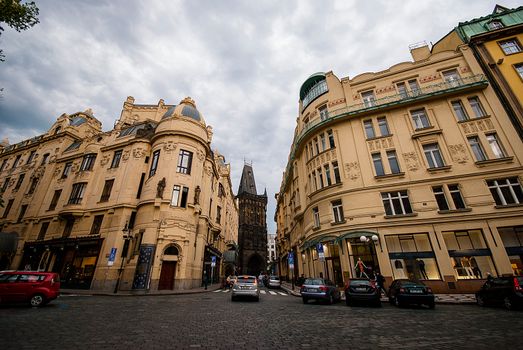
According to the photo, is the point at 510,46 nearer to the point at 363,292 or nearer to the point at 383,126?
the point at 383,126

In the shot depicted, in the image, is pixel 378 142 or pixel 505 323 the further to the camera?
pixel 378 142

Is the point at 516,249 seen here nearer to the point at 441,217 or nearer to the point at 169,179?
the point at 441,217

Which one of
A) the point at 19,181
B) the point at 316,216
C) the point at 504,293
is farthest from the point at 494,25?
the point at 19,181

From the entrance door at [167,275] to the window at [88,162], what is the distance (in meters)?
17.8

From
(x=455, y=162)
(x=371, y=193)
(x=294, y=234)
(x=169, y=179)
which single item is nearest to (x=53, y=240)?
(x=169, y=179)

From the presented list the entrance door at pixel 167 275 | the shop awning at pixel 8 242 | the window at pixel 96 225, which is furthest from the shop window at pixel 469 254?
the shop awning at pixel 8 242

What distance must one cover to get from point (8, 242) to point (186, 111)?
27207 millimetres

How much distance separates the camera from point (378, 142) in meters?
20.7

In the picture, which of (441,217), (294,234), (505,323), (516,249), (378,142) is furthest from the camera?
(294,234)

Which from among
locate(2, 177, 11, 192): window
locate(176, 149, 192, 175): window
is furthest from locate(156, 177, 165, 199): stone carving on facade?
locate(2, 177, 11, 192): window

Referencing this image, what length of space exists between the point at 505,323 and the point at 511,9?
33178 millimetres

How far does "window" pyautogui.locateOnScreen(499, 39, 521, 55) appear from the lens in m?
21.1

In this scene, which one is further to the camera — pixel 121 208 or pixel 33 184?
pixel 33 184

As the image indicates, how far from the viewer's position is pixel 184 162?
2592cm
